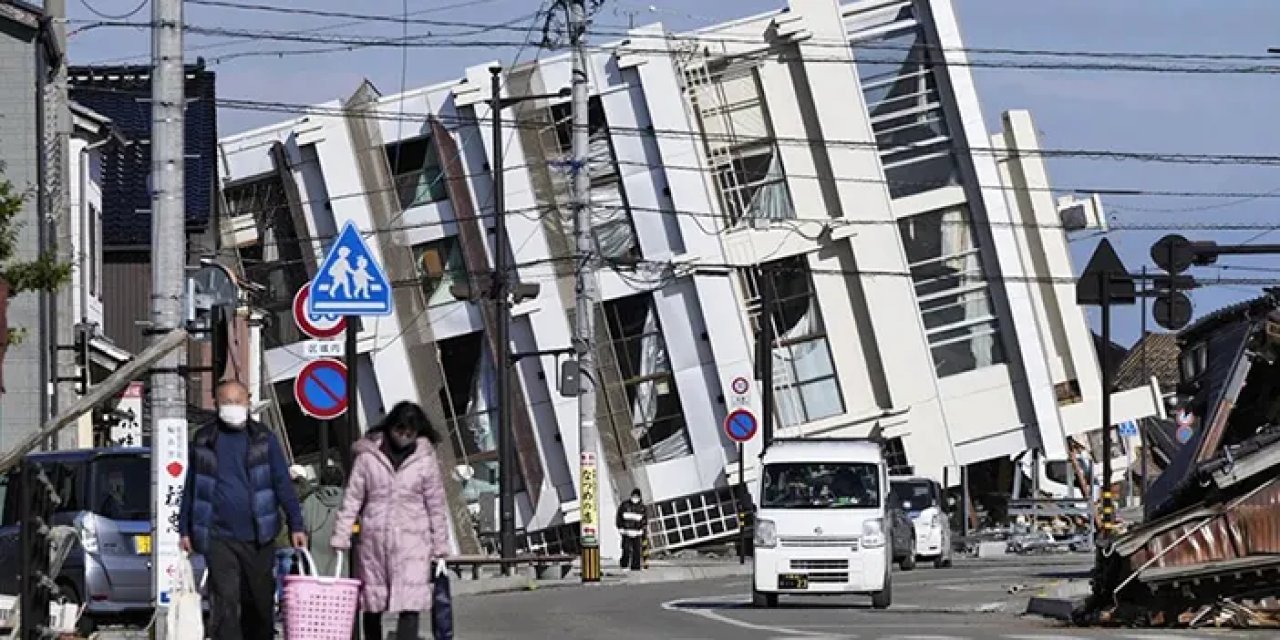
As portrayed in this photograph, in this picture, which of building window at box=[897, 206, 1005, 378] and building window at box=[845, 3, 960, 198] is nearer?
building window at box=[845, 3, 960, 198]

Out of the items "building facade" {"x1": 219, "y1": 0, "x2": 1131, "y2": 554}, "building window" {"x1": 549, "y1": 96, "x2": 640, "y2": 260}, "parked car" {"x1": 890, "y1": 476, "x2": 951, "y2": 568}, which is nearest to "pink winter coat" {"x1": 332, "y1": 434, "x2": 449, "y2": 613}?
"parked car" {"x1": 890, "y1": 476, "x2": 951, "y2": 568}

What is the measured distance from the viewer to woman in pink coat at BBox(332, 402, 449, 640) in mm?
14508

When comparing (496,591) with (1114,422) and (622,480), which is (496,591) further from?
(1114,422)

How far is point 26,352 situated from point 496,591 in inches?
302

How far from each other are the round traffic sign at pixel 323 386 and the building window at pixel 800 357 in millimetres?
37889

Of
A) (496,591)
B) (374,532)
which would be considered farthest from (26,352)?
(374,532)

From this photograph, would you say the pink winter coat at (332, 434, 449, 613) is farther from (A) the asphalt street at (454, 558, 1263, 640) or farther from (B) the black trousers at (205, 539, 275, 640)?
(A) the asphalt street at (454, 558, 1263, 640)

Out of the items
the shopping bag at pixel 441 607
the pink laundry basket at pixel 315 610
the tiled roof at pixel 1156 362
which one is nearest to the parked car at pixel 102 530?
the shopping bag at pixel 441 607

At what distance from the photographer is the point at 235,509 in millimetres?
15367

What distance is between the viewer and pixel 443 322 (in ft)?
198

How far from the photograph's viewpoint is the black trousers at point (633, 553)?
44438mm

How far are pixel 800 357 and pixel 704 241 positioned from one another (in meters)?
4.03

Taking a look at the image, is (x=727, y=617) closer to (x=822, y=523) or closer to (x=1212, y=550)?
(x=822, y=523)

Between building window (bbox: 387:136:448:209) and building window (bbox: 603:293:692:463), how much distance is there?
16.2ft
